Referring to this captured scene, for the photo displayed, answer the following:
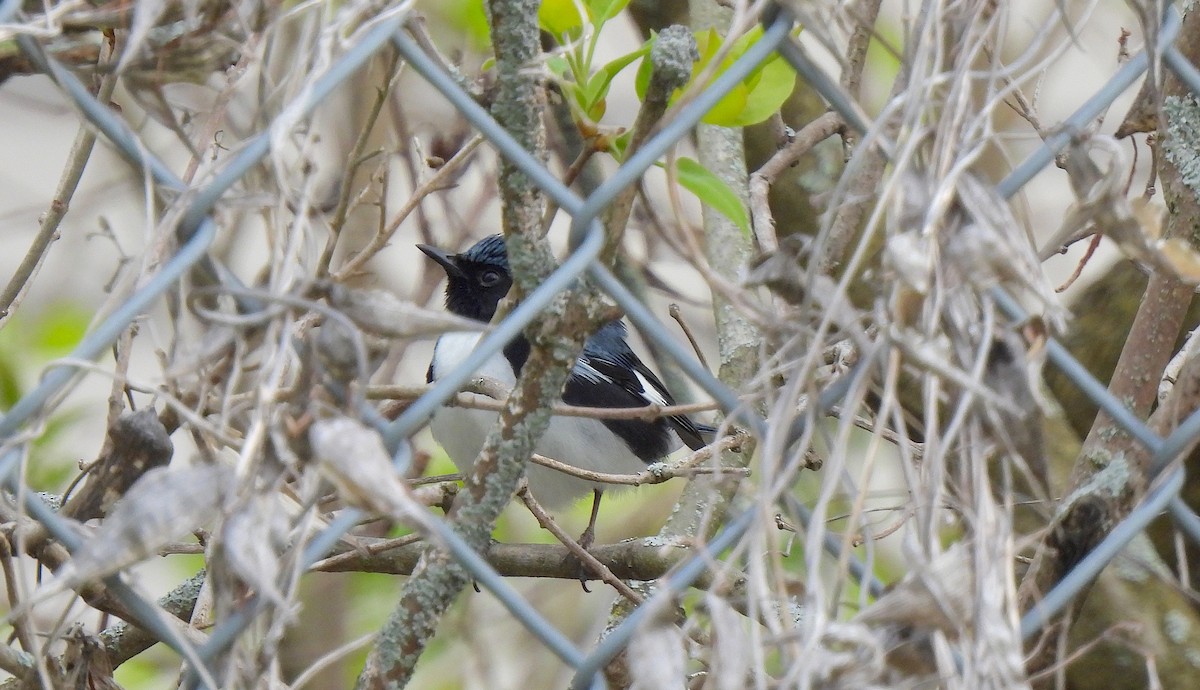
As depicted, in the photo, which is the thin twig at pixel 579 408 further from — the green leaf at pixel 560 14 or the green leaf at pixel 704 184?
the green leaf at pixel 560 14

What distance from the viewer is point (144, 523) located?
60 centimetres

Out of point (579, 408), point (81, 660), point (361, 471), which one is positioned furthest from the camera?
point (579, 408)

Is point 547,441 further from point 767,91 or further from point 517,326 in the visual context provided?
point 517,326

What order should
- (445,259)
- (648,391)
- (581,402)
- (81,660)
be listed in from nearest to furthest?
(81,660), (445,259), (581,402), (648,391)

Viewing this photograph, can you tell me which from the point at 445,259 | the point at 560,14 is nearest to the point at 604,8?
the point at 560,14

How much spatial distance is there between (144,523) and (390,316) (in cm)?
16

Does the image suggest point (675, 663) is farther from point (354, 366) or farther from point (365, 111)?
point (365, 111)

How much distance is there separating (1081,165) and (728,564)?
13.6 inches

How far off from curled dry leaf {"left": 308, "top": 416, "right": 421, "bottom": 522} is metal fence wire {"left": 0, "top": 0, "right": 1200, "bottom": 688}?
3cm

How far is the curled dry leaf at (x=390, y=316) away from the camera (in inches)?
25.5

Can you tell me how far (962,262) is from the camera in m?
0.70

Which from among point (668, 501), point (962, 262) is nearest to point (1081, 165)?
point (962, 262)

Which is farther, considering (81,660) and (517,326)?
(81,660)

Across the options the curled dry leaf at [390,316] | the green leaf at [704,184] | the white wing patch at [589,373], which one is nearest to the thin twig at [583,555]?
the green leaf at [704,184]
